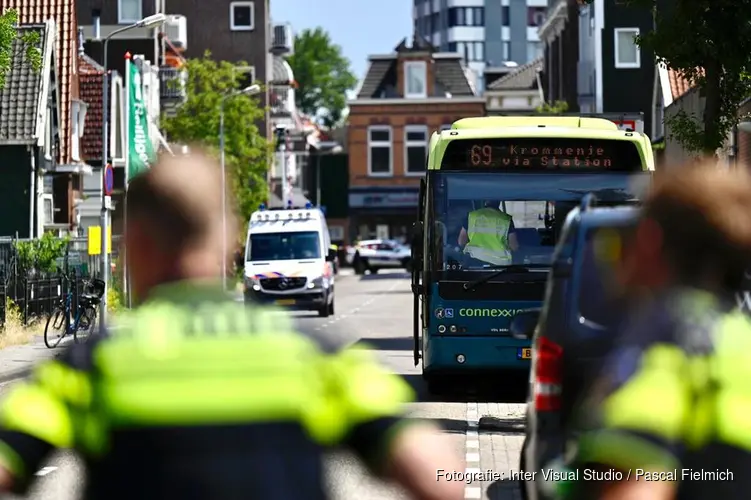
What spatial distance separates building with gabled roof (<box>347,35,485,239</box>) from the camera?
3730 inches

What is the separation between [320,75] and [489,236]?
A: 105941mm

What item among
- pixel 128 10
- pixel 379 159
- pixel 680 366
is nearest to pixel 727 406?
pixel 680 366

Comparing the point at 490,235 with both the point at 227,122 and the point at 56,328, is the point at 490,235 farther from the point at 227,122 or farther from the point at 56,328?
the point at 227,122

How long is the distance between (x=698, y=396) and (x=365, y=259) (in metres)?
76.6

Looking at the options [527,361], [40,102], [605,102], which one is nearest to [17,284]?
[40,102]

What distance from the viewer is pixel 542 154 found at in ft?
56.3

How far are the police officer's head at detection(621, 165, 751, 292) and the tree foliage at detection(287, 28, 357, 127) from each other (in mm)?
117459

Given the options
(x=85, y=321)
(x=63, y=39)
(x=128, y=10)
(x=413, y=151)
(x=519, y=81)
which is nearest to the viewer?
(x=85, y=321)

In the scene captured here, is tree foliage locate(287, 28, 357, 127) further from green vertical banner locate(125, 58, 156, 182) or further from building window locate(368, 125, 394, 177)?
green vertical banner locate(125, 58, 156, 182)

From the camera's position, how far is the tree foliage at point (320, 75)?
4783 inches

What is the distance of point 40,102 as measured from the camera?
42938 mm

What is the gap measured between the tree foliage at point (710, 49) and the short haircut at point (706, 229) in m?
15.4

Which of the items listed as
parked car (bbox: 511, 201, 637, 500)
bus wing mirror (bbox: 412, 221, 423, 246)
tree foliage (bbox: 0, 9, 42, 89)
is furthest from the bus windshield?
tree foliage (bbox: 0, 9, 42, 89)

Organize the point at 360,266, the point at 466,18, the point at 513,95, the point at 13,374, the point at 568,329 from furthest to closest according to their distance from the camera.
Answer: the point at 466,18
the point at 513,95
the point at 360,266
the point at 13,374
the point at 568,329
